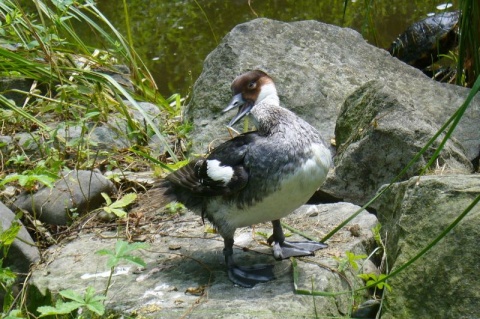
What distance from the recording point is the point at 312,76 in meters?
5.79

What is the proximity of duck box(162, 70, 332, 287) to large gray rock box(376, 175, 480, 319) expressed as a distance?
0.45 m

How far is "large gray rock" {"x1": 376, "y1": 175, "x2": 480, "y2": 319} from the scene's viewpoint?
3240mm

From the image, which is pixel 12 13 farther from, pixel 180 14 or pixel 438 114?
pixel 180 14

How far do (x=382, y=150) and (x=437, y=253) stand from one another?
4.53ft

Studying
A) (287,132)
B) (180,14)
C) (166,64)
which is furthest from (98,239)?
(180,14)

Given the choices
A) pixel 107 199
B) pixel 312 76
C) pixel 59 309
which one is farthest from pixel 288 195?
pixel 312 76

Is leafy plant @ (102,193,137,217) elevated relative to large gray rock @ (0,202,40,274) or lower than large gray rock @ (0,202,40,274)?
elevated

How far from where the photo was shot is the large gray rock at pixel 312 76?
552cm

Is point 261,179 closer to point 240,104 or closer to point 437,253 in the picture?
point 240,104

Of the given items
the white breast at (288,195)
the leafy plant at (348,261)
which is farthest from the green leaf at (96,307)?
the leafy plant at (348,261)

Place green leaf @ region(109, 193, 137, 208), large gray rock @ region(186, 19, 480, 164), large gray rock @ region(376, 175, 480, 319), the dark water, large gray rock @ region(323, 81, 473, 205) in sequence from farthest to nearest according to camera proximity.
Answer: the dark water < large gray rock @ region(186, 19, 480, 164) < green leaf @ region(109, 193, 137, 208) < large gray rock @ region(323, 81, 473, 205) < large gray rock @ region(376, 175, 480, 319)

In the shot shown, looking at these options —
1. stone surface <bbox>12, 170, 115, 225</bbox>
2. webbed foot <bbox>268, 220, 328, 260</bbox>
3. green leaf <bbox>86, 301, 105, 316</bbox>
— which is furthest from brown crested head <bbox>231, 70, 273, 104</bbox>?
green leaf <bbox>86, 301, 105, 316</bbox>

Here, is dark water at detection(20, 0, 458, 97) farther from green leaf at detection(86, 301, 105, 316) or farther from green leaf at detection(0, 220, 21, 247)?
green leaf at detection(86, 301, 105, 316)

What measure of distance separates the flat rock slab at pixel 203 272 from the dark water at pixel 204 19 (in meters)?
4.25
